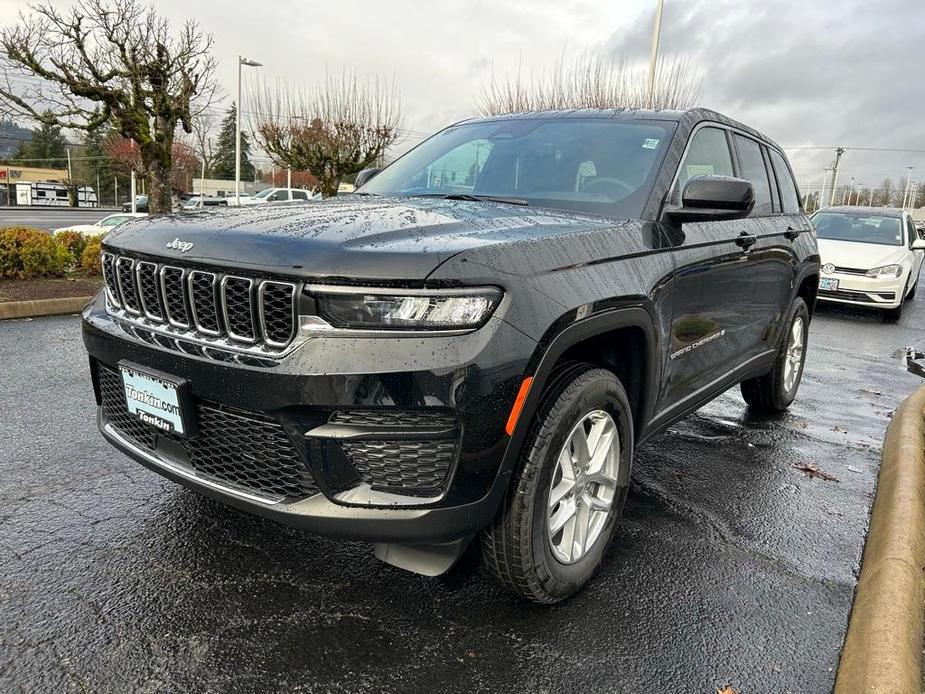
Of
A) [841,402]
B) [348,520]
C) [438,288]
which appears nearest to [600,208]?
[438,288]

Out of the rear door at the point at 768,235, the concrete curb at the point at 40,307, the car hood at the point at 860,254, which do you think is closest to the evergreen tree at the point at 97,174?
the concrete curb at the point at 40,307

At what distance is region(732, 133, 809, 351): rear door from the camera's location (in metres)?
3.90

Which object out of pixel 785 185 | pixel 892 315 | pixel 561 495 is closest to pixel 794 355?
pixel 785 185

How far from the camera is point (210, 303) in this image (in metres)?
2.09

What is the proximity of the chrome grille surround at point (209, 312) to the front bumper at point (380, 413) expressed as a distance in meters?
0.06

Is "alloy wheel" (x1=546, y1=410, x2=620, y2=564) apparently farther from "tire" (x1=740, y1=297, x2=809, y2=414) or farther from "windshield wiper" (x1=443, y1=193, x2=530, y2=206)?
"tire" (x1=740, y1=297, x2=809, y2=414)

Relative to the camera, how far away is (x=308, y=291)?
6.25ft

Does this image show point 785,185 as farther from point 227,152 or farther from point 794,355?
point 227,152

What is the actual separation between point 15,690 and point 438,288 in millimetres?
1625

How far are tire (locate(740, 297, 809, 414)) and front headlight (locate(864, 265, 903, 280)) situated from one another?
20.9 feet

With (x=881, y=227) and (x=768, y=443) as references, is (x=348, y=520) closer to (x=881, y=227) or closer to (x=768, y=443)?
(x=768, y=443)

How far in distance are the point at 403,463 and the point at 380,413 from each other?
0.53ft

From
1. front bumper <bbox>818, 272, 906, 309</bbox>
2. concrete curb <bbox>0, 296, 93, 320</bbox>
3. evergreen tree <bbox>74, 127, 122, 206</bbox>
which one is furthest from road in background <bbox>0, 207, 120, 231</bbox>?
evergreen tree <bbox>74, 127, 122, 206</bbox>

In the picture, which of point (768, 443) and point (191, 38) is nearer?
point (768, 443)
